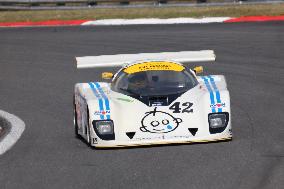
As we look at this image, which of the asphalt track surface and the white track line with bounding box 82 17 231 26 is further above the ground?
the asphalt track surface

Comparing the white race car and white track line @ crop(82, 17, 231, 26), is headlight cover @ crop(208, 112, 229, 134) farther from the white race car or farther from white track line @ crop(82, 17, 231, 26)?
white track line @ crop(82, 17, 231, 26)

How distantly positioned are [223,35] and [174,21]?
13.0 ft

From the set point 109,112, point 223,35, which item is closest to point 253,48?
point 223,35

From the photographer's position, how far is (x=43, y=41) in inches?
1003

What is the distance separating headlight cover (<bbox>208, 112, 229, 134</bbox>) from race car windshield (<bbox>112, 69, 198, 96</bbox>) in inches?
27.5

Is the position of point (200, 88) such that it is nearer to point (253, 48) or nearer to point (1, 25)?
point (253, 48)

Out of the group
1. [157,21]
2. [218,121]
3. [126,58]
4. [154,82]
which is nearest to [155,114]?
[218,121]

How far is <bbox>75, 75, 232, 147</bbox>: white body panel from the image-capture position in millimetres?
11188

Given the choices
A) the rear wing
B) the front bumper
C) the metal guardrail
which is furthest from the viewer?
the metal guardrail

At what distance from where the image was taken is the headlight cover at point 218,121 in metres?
11.3

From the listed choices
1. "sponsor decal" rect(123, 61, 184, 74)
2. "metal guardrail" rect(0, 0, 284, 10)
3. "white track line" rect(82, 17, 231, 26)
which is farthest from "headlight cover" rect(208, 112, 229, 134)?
"metal guardrail" rect(0, 0, 284, 10)

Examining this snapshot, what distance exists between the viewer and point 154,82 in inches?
484

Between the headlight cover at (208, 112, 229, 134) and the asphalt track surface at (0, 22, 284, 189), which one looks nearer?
the asphalt track surface at (0, 22, 284, 189)

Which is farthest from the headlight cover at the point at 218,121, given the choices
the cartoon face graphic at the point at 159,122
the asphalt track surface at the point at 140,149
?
the cartoon face graphic at the point at 159,122
